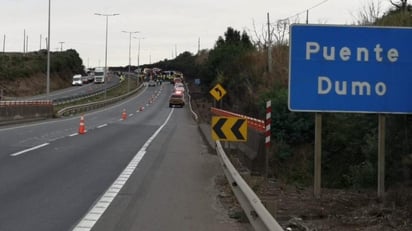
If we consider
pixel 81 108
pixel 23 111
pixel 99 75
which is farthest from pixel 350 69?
pixel 99 75

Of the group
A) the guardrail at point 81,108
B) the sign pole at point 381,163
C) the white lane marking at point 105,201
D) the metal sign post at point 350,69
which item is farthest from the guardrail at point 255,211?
the guardrail at point 81,108

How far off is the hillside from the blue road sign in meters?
101

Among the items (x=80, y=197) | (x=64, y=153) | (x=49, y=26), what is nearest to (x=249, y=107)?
(x=49, y=26)

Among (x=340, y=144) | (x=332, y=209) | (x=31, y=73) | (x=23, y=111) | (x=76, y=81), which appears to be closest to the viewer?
(x=332, y=209)

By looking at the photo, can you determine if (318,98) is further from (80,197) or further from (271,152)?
(271,152)

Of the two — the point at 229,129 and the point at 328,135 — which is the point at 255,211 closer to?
the point at 229,129

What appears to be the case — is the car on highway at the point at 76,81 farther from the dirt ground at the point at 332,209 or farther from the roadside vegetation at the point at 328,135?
the dirt ground at the point at 332,209

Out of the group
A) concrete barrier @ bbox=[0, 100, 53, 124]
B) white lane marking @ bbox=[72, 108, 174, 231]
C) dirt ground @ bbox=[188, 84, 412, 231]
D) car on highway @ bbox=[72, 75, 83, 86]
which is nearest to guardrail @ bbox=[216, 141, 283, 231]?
dirt ground @ bbox=[188, 84, 412, 231]

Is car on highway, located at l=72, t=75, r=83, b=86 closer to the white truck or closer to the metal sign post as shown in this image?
the white truck

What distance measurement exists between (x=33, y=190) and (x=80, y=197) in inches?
47.1

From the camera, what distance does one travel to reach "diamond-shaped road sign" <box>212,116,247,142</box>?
16156 mm

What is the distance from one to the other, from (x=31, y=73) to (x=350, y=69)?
403 feet

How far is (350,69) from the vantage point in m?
11.9

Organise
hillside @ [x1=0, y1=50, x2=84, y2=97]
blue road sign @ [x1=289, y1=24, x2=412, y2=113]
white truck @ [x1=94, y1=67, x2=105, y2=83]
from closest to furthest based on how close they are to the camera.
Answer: blue road sign @ [x1=289, y1=24, x2=412, y2=113] < hillside @ [x1=0, y1=50, x2=84, y2=97] < white truck @ [x1=94, y1=67, x2=105, y2=83]
